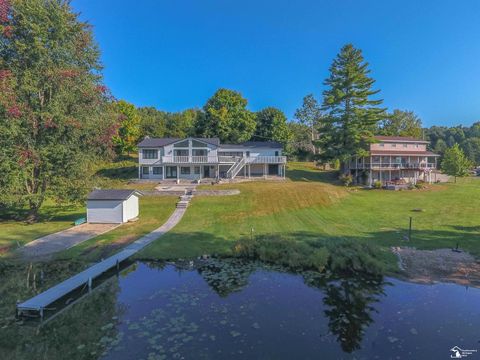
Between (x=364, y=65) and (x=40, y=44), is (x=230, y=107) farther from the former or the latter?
(x=40, y=44)

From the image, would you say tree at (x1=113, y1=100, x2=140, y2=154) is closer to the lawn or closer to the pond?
the lawn

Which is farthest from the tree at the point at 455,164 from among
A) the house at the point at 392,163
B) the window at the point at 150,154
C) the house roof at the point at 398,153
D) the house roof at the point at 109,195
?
the house roof at the point at 109,195

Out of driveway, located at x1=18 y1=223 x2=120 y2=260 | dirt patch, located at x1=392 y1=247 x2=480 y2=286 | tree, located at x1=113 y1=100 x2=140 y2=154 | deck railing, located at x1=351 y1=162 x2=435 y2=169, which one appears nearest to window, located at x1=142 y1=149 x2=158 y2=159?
tree, located at x1=113 y1=100 x2=140 y2=154

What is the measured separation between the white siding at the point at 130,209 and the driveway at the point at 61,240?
121cm

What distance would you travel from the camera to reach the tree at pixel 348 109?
136 feet

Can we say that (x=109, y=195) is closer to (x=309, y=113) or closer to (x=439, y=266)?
(x=439, y=266)

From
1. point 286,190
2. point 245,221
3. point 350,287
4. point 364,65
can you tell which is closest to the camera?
point 350,287

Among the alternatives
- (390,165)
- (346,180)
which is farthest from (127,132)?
(390,165)

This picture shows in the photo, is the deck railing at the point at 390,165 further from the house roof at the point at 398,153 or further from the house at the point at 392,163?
the house roof at the point at 398,153

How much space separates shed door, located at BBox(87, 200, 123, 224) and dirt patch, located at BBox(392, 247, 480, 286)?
1868 cm

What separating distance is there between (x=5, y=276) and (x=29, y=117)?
12.8 m

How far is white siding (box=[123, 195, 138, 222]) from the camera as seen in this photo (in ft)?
80.0

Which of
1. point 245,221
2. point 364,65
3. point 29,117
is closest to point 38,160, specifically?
point 29,117

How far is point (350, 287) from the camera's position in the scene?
44.2ft
